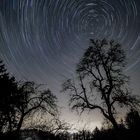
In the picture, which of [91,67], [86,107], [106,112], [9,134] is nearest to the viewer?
[9,134]

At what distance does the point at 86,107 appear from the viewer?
58.8ft

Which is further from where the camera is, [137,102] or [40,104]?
[40,104]

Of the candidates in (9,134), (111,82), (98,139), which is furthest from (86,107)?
(98,139)

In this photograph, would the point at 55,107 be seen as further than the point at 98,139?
No

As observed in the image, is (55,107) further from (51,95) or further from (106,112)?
(106,112)

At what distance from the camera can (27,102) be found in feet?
67.3

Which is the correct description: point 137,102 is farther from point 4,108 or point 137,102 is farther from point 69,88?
point 4,108

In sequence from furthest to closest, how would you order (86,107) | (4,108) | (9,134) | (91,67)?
(91,67), (86,107), (4,108), (9,134)

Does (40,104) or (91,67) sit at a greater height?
(91,67)

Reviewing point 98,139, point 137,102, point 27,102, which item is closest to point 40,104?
point 27,102

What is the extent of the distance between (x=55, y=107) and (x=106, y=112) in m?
6.72

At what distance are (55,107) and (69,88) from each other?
319 centimetres

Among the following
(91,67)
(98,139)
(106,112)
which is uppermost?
(98,139)

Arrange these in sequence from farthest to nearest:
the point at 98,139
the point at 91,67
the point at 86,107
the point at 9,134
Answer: the point at 98,139
the point at 91,67
the point at 86,107
the point at 9,134
